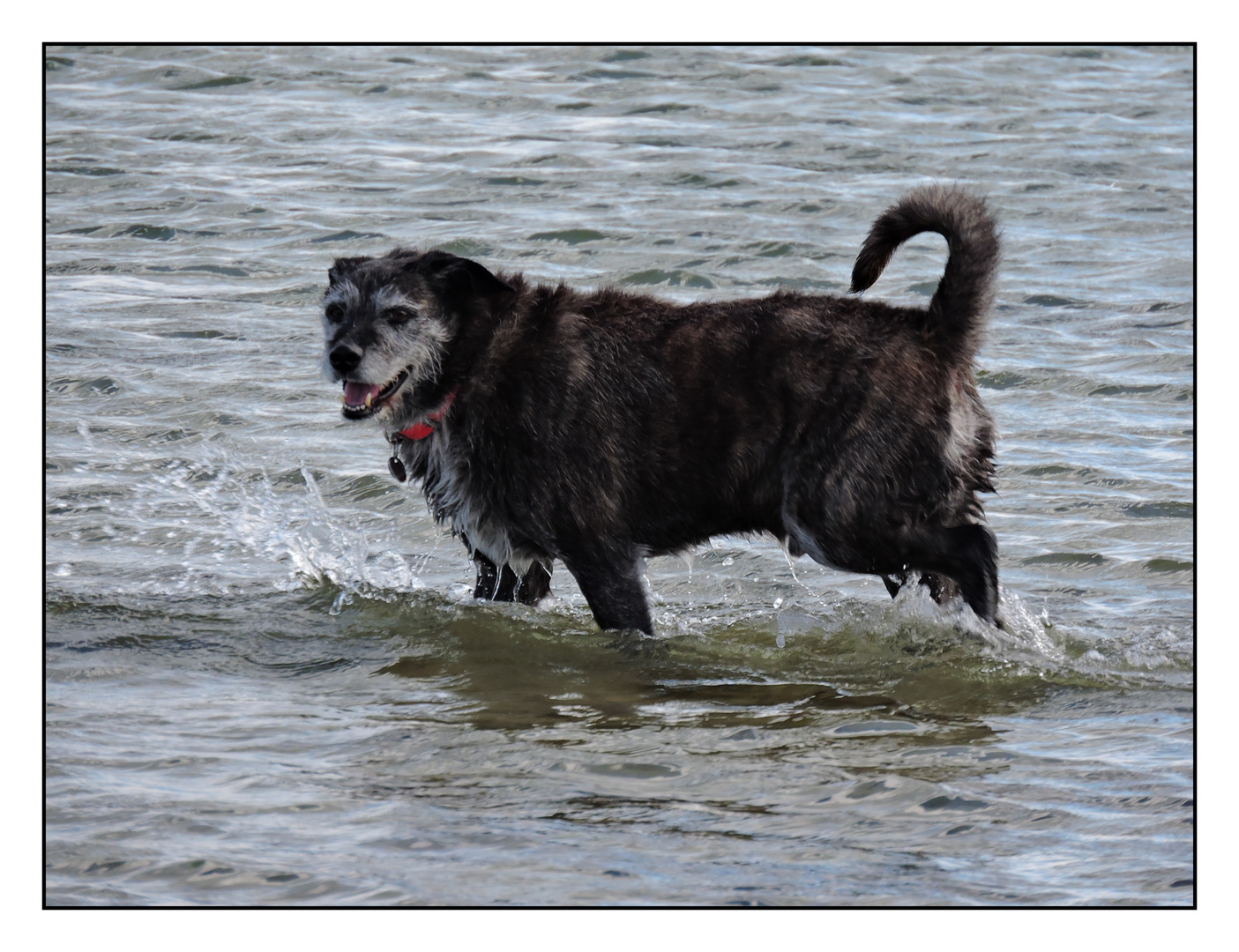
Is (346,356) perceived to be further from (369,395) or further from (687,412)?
(687,412)

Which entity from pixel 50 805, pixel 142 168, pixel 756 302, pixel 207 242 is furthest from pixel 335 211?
pixel 50 805

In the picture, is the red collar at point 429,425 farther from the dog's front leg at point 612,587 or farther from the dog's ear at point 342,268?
the dog's front leg at point 612,587

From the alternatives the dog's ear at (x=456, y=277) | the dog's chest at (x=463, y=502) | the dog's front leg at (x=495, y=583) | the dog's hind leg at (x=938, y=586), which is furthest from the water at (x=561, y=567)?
the dog's ear at (x=456, y=277)

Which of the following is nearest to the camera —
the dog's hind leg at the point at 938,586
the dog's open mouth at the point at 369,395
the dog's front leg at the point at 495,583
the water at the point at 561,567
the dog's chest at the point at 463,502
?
the water at the point at 561,567

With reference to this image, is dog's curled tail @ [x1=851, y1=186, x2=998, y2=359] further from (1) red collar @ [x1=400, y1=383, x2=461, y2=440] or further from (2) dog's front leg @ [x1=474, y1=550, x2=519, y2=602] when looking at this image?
(2) dog's front leg @ [x1=474, y1=550, x2=519, y2=602]

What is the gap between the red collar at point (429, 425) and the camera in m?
6.34

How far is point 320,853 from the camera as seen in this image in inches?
175

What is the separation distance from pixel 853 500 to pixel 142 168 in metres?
10.3

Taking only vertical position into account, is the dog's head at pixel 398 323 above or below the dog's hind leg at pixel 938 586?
above

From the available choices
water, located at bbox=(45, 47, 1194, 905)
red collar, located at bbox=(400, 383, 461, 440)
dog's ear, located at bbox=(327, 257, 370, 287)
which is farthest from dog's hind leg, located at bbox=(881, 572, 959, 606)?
dog's ear, located at bbox=(327, 257, 370, 287)

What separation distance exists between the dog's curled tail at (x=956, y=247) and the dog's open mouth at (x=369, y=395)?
197 centimetres

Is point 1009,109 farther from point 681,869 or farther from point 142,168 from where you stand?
point 681,869

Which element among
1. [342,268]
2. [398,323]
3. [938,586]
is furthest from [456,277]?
[938,586]

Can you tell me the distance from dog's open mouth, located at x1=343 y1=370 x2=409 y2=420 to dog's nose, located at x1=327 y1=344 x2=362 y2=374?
0.10m
